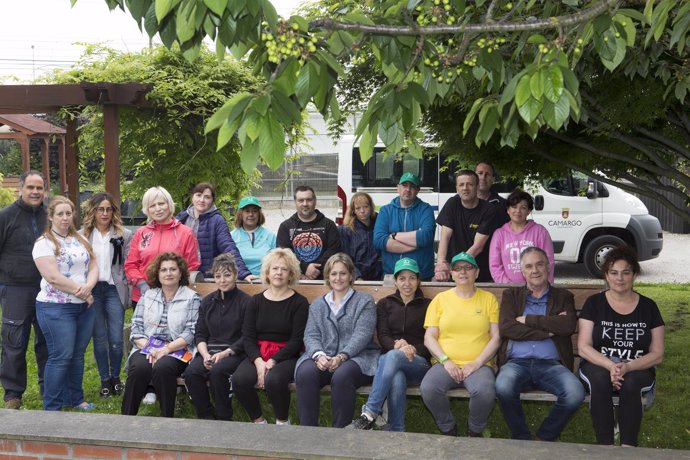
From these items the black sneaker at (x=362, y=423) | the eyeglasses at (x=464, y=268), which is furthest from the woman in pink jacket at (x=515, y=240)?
the black sneaker at (x=362, y=423)

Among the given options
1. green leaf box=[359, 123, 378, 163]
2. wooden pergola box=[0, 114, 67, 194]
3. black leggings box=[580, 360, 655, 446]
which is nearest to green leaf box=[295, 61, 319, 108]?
green leaf box=[359, 123, 378, 163]

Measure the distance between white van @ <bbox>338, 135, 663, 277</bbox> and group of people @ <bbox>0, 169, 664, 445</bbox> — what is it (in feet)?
25.6

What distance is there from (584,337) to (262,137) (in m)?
3.68

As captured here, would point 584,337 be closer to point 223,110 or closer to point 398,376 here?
point 398,376

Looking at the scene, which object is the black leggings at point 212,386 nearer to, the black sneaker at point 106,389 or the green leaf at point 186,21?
the black sneaker at point 106,389

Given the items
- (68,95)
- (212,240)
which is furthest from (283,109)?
(68,95)

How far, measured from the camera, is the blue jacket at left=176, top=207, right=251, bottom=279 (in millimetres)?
6844

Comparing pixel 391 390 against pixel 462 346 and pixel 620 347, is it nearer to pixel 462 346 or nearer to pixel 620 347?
pixel 462 346

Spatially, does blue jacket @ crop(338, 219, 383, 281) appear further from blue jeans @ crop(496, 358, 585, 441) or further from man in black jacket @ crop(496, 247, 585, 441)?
blue jeans @ crop(496, 358, 585, 441)

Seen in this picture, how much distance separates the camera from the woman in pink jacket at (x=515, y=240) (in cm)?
640

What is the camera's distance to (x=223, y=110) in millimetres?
2404

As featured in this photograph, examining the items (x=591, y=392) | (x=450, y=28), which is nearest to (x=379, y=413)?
(x=591, y=392)

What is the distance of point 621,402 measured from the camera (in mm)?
5086

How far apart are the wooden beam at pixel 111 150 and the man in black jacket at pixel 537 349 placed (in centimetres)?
479
